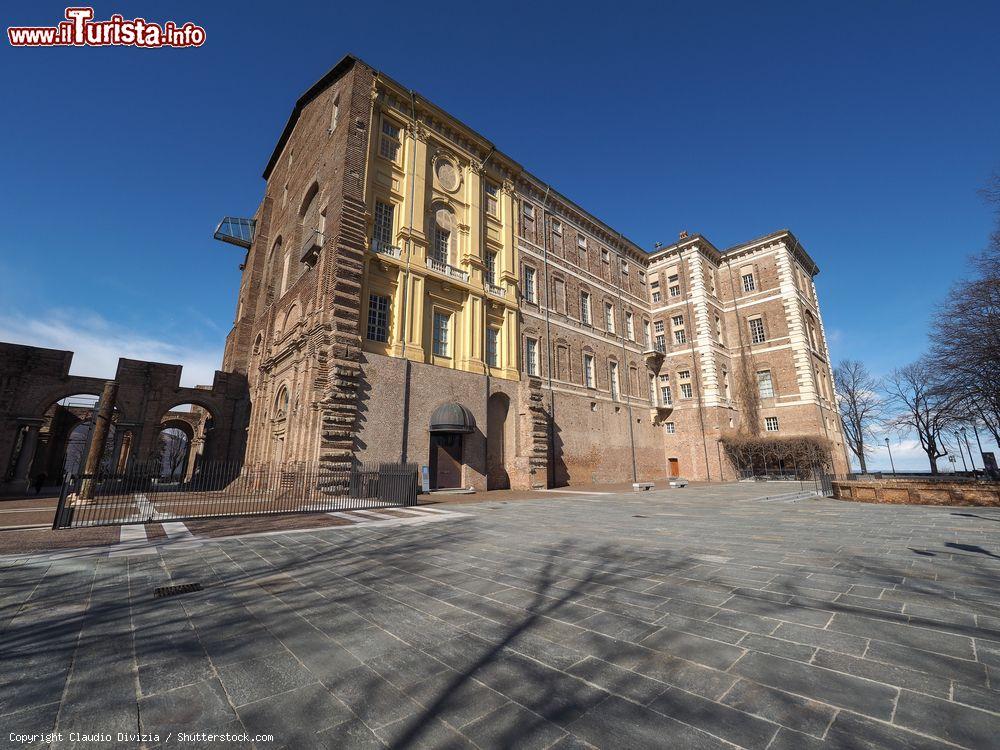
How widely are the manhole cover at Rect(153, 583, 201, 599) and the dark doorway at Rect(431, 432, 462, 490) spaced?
14.3m

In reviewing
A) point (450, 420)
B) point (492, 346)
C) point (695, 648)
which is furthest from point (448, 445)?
point (695, 648)

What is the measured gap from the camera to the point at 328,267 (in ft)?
54.3

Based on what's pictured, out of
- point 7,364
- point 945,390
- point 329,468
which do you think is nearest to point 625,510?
point 329,468

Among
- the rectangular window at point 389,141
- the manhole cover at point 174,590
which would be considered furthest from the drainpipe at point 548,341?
the manhole cover at point 174,590

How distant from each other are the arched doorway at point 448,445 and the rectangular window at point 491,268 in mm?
8204

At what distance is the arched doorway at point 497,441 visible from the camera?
66.2 ft

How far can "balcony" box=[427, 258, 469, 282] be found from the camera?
1952 centimetres

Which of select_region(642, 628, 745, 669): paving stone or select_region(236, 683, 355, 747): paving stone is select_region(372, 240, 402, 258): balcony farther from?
select_region(642, 628, 745, 669): paving stone

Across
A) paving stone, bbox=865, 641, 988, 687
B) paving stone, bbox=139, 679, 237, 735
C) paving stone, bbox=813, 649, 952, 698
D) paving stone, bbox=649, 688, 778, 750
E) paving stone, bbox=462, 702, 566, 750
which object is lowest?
paving stone, bbox=139, 679, 237, 735

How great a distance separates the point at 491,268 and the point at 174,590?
68.8 ft

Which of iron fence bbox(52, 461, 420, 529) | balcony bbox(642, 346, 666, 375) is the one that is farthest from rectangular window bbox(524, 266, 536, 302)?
iron fence bbox(52, 461, 420, 529)

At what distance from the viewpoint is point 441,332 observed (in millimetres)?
19828

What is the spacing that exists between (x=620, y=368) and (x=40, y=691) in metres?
29.9

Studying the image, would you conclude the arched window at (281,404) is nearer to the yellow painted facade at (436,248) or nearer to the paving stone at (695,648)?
the yellow painted facade at (436,248)
